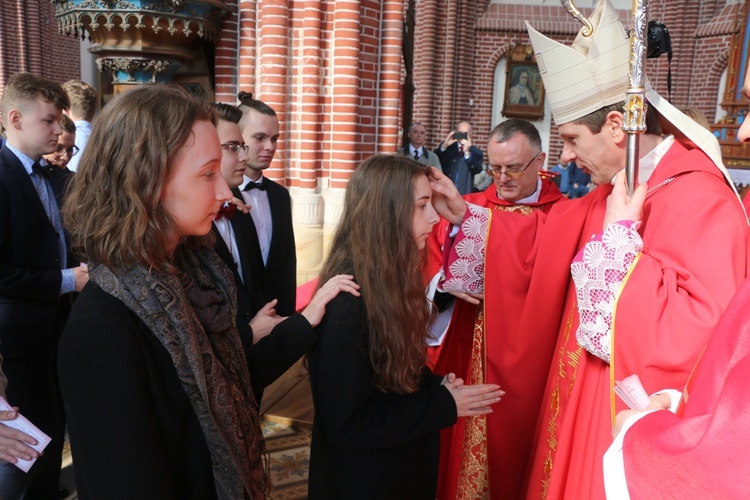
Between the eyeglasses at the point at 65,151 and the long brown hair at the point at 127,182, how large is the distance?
2572mm

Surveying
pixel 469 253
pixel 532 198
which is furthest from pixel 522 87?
pixel 469 253

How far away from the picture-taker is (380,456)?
1663 millimetres

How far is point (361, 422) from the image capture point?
1585mm

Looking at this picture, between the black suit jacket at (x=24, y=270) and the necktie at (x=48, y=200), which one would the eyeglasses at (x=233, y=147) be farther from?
the necktie at (x=48, y=200)

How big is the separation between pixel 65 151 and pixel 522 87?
11.2m

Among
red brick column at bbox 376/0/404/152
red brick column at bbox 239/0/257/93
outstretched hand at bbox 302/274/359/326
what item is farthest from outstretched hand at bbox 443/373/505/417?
red brick column at bbox 239/0/257/93

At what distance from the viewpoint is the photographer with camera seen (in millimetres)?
8188

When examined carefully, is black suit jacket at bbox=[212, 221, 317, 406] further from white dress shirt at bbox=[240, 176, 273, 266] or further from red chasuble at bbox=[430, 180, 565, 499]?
white dress shirt at bbox=[240, 176, 273, 266]

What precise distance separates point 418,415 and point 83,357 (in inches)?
35.6

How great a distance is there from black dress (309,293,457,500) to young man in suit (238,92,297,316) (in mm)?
1568

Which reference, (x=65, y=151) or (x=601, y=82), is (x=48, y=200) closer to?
(x=65, y=151)

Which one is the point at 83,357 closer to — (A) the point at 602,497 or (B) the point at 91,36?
(A) the point at 602,497

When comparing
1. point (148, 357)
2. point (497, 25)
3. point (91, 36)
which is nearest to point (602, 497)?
point (148, 357)

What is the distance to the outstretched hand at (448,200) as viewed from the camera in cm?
218
